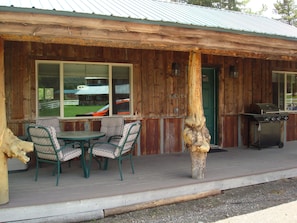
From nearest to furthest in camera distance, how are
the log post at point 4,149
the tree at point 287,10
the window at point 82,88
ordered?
1. the log post at point 4,149
2. the window at point 82,88
3. the tree at point 287,10

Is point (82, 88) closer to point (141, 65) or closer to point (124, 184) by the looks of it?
point (141, 65)

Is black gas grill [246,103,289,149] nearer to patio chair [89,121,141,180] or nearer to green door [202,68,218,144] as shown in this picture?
green door [202,68,218,144]

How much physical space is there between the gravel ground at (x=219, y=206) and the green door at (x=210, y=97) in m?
2.44

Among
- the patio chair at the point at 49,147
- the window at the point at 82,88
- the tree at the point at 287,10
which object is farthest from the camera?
the tree at the point at 287,10

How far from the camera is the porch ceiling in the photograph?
3080 millimetres

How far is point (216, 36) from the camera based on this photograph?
413cm

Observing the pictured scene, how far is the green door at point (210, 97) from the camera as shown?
6812 millimetres

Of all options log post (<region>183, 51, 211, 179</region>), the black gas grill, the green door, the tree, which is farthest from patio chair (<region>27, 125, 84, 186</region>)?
the tree

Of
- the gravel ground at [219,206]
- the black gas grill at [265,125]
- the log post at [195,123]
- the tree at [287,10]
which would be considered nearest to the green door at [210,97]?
the black gas grill at [265,125]

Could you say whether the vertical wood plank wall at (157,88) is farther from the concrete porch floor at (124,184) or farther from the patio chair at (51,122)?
the concrete porch floor at (124,184)

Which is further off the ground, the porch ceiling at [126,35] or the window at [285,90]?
the porch ceiling at [126,35]

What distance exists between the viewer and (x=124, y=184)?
3982 mm

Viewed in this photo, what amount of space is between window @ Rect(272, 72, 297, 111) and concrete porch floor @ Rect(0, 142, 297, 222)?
7.51 feet

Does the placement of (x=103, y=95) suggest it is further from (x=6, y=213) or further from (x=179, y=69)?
(x=6, y=213)
